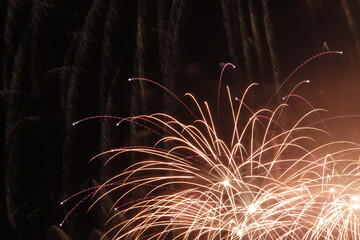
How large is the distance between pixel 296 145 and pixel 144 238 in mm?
3553

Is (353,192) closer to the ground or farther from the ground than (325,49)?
closer to the ground

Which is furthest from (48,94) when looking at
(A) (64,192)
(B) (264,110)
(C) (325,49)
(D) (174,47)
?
(C) (325,49)

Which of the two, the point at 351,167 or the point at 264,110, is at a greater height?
the point at 264,110

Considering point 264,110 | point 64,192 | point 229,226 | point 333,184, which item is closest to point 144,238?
point 64,192

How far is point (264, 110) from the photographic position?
1196 cm

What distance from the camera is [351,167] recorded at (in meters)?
11.1

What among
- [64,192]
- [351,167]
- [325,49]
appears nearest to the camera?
[351,167]

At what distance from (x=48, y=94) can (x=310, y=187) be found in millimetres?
5290

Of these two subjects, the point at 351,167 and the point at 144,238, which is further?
the point at 144,238

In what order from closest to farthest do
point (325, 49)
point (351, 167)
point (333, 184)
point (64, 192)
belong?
point (333, 184) → point (351, 167) → point (325, 49) → point (64, 192)

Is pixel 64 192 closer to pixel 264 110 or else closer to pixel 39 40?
pixel 39 40

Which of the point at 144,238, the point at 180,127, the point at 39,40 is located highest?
the point at 39,40

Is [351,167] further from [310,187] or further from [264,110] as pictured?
[264,110]

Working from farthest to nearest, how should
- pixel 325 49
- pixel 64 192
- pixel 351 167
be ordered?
pixel 64 192 → pixel 325 49 → pixel 351 167
